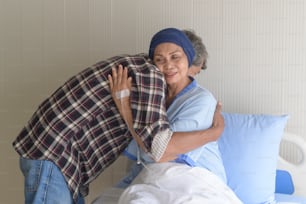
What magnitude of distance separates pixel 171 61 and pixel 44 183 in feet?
2.14

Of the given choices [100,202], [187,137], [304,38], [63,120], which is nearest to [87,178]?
[100,202]

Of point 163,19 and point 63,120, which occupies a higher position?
point 163,19

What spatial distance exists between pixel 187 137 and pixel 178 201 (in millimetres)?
257

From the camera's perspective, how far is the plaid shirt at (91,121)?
4.93 ft

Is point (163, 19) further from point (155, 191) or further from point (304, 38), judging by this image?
point (155, 191)

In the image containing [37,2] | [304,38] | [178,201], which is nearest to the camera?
[178,201]

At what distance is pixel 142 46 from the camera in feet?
7.37

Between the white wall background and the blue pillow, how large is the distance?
28 centimetres

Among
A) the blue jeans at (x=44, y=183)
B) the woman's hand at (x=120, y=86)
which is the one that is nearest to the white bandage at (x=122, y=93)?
the woman's hand at (x=120, y=86)

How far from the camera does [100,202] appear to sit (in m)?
1.71

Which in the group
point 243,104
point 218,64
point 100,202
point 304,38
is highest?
point 304,38

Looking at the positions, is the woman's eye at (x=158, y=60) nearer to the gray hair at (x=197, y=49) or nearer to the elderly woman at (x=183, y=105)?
the elderly woman at (x=183, y=105)

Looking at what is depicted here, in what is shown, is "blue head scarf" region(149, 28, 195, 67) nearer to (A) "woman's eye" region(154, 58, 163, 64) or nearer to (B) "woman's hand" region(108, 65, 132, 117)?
(A) "woman's eye" region(154, 58, 163, 64)

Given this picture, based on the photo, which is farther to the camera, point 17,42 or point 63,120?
point 17,42
